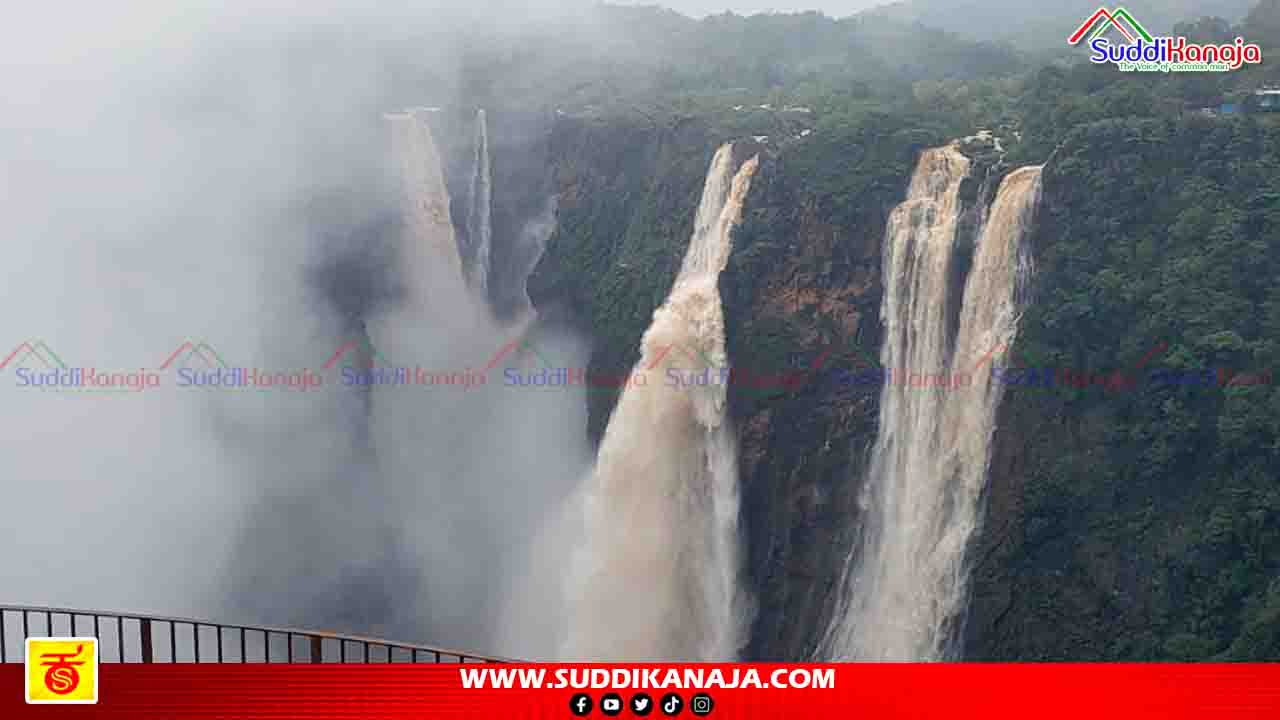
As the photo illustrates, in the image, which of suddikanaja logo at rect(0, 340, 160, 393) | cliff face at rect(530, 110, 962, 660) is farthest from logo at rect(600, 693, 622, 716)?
suddikanaja logo at rect(0, 340, 160, 393)

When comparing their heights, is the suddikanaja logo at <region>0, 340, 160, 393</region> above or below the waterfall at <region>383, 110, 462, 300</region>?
below

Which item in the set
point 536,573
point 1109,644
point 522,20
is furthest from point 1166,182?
point 522,20

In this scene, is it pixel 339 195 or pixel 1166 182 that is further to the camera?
pixel 339 195

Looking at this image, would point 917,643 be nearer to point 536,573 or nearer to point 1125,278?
point 1125,278

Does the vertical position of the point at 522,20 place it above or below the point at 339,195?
above

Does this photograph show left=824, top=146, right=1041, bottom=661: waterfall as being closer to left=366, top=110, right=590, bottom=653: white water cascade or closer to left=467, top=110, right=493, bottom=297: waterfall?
Result: left=366, top=110, right=590, bottom=653: white water cascade

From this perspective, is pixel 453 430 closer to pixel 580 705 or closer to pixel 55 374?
pixel 55 374

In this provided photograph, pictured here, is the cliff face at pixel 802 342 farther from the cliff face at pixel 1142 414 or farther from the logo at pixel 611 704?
the logo at pixel 611 704
